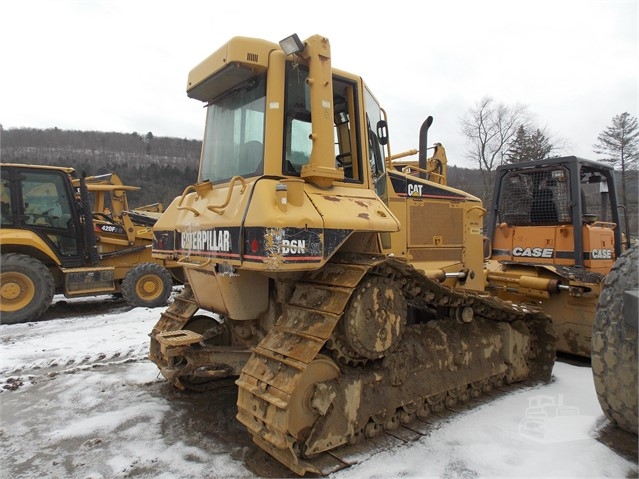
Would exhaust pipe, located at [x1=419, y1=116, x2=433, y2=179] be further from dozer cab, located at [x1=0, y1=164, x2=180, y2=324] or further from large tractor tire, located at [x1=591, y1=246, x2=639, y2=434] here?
dozer cab, located at [x1=0, y1=164, x2=180, y2=324]

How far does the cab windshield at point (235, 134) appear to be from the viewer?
3.70 metres

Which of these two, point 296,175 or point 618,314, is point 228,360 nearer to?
point 296,175

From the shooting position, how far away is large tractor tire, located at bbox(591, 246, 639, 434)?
2883mm

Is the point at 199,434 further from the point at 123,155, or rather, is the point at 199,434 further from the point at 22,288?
the point at 123,155

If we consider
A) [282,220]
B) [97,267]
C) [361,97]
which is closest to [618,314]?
[282,220]

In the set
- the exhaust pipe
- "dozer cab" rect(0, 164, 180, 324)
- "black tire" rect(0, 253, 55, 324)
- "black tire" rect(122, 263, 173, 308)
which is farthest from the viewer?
"black tire" rect(122, 263, 173, 308)

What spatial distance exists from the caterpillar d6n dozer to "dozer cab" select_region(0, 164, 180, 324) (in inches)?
202

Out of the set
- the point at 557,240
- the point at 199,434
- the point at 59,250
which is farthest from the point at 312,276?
the point at 59,250

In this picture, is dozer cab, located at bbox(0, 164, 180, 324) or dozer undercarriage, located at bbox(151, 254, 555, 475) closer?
dozer undercarriage, located at bbox(151, 254, 555, 475)

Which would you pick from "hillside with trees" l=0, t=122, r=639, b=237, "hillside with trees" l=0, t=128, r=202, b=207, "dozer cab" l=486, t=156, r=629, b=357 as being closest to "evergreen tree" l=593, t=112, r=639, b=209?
"hillside with trees" l=0, t=122, r=639, b=237

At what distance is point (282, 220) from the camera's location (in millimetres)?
3012

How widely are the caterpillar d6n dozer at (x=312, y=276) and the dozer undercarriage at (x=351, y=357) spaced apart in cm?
1

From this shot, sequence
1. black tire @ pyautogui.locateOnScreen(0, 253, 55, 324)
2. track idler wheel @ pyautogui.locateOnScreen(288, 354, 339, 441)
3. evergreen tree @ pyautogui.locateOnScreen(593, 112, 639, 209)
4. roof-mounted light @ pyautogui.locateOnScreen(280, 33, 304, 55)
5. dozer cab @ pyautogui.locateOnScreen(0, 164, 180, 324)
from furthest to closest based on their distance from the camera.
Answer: evergreen tree @ pyautogui.locateOnScreen(593, 112, 639, 209), dozer cab @ pyautogui.locateOnScreen(0, 164, 180, 324), black tire @ pyautogui.locateOnScreen(0, 253, 55, 324), roof-mounted light @ pyautogui.locateOnScreen(280, 33, 304, 55), track idler wheel @ pyautogui.locateOnScreen(288, 354, 339, 441)

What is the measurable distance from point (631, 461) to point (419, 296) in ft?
5.97
